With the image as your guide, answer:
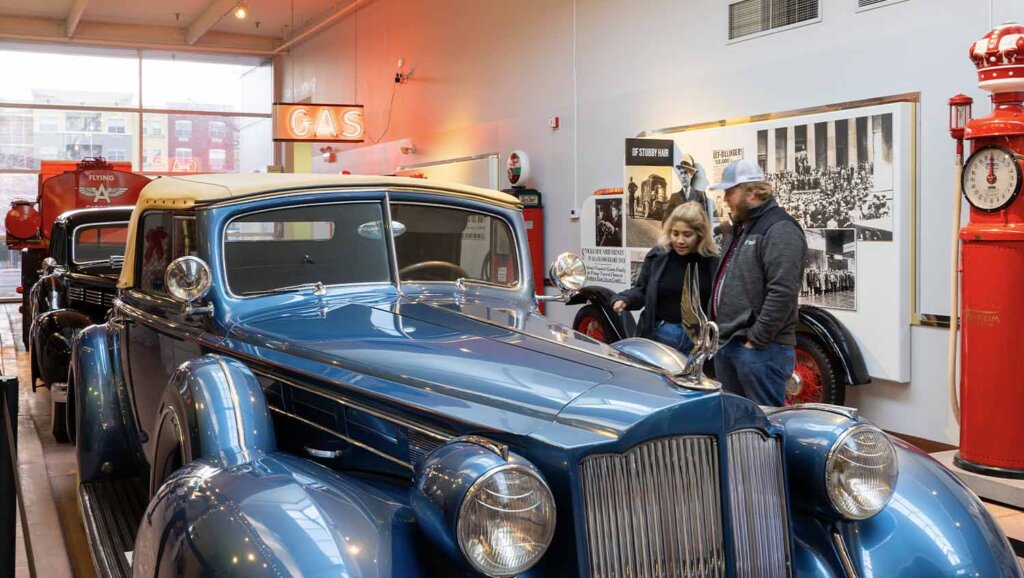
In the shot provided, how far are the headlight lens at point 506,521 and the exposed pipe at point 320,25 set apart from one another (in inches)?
510

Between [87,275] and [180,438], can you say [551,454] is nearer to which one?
[180,438]

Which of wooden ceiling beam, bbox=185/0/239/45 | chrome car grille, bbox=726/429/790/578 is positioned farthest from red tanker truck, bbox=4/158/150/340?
chrome car grille, bbox=726/429/790/578

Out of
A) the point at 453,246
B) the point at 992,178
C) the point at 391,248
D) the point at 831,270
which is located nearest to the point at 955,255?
the point at 992,178

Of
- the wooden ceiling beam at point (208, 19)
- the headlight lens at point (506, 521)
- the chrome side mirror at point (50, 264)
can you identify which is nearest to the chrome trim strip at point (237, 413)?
the headlight lens at point (506, 521)

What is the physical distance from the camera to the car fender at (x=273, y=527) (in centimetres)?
189

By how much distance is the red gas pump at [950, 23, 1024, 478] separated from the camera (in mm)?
4535

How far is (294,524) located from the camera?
6.45 feet

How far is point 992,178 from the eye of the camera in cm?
463

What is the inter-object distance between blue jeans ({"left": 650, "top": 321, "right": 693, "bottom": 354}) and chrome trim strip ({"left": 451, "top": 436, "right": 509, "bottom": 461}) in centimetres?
275

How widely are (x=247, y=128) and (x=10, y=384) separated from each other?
1697 centimetres

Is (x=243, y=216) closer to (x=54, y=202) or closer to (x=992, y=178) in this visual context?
(x=992, y=178)

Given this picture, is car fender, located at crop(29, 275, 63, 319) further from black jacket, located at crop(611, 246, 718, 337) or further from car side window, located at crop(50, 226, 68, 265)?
black jacket, located at crop(611, 246, 718, 337)

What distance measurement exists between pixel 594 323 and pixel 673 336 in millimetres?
3120

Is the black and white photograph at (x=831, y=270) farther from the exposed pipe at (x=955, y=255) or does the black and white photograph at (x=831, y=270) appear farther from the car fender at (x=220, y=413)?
the car fender at (x=220, y=413)
